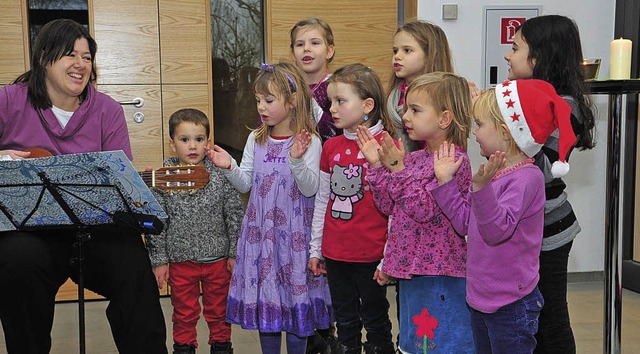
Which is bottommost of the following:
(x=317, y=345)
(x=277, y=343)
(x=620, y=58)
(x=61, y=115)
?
(x=317, y=345)

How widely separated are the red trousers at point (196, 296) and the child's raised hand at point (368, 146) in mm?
833

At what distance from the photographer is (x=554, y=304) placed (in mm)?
2172

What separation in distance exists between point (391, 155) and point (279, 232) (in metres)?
0.63

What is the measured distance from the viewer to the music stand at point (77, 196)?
2.07 m

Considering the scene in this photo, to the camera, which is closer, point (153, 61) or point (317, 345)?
point (317, 345)

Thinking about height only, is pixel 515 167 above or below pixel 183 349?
above

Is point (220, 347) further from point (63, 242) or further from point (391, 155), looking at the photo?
point (391, 155)

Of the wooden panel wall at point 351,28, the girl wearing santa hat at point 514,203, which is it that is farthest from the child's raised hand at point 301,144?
the wooden panel wall at point 351,28

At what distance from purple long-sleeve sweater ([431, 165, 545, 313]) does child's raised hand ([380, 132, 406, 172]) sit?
0.21 metres

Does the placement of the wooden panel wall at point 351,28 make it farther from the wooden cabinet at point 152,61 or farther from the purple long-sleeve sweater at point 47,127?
the purple long-sleeve sweater at point 47,127

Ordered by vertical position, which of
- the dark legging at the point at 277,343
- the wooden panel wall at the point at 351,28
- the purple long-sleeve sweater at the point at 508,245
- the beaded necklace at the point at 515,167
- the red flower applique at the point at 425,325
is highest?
the wooden panel wall at the point at 351,28

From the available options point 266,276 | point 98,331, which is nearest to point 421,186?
point 266,276

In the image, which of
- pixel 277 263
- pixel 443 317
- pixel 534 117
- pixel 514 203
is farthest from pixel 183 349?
pixel 534 117

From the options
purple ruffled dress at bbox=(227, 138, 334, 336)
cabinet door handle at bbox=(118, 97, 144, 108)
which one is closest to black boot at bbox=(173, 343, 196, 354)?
purple ruffled dress at bbox=(227, 138, 334, 336)
